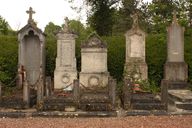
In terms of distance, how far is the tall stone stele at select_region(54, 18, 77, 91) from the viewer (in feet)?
51.8

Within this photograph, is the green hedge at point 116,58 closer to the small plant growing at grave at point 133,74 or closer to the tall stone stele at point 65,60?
the tall stone stele at point 65,60

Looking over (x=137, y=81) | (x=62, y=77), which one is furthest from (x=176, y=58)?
(x=62, y=77)

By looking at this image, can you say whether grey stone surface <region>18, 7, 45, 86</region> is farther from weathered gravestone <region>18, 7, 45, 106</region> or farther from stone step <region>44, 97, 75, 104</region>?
stone step <region>44, 97, 75, 104</region>

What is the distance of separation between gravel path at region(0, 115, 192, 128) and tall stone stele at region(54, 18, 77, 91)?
527cm

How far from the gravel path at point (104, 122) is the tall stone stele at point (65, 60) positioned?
5.27 metres

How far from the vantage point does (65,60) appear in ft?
52.0

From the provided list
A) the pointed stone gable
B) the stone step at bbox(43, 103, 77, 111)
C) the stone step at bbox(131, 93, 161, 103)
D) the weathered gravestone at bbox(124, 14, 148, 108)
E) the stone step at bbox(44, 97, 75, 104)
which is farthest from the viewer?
the weathered gravestone at bbox(124, 14, 148, 108)

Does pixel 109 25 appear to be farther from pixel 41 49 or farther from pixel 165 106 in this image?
pixel 165 106

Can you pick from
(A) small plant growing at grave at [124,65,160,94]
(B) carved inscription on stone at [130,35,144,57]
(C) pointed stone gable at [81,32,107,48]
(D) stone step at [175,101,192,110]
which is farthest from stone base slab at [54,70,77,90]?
(D) stone step at [175,101,192,110]

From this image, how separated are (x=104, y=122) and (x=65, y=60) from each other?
6.41m

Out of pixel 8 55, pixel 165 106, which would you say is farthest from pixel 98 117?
pixel 8 55

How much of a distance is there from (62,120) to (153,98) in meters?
3.54

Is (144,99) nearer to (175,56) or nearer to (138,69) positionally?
(138,69)

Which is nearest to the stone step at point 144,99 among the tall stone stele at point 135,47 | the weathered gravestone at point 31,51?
the tall stone stele at point 135,47
